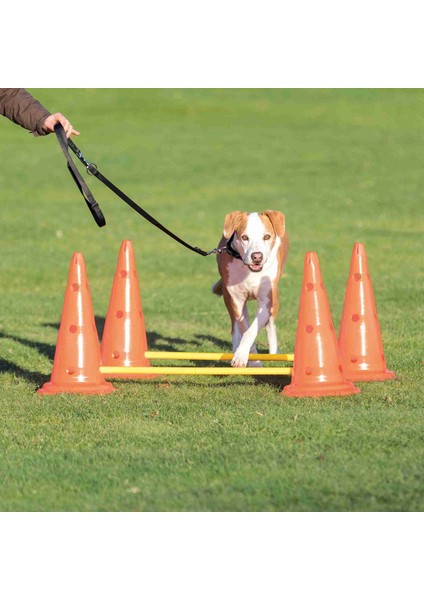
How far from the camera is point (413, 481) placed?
20.9ft

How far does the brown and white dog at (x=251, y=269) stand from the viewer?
8.72 meters

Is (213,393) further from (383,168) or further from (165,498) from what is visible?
(383,168)

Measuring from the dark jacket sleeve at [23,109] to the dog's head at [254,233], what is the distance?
1593 millimetres

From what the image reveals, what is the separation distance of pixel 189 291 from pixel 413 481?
8226 millimetres

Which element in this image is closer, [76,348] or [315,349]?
[315,349]

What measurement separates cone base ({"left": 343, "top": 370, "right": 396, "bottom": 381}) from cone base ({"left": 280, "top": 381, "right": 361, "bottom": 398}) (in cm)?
47

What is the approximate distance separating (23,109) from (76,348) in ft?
6.05

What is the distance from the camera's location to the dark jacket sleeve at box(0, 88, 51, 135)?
8.64 meters

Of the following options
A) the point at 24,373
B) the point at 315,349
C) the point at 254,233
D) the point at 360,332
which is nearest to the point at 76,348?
the point at 24,373

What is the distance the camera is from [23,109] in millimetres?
8703

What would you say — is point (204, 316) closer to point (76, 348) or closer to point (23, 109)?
point (76, 348)

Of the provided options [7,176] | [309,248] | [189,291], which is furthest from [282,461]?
[7,176]

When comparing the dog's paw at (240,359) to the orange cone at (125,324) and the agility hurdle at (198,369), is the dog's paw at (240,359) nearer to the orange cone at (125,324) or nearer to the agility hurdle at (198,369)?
the agility hurdle at (198,369)

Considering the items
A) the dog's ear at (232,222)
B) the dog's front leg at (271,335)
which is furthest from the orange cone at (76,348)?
the dog's front leg at (271,335)
